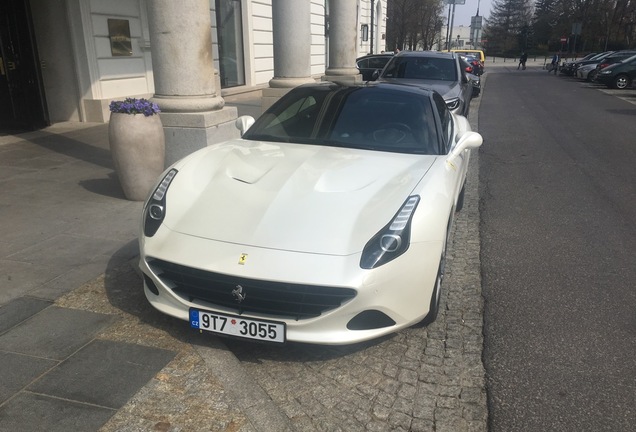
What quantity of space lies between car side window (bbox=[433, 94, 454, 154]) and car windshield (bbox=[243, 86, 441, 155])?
0.09 m

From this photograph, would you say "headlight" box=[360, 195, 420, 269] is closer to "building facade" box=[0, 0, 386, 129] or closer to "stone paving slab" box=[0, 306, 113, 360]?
"stone paving slab" box=[0, 306, 113, 360]

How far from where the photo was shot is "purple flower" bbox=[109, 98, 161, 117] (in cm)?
582

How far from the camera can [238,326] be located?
2.89 metres

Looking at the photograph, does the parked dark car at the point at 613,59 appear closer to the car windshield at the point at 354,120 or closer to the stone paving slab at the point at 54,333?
the car windshield at the point at 354,120

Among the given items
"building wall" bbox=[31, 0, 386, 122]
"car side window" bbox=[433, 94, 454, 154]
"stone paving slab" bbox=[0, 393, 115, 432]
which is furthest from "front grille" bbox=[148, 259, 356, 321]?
"building wall" bbox=[31, 0, 386, 122]

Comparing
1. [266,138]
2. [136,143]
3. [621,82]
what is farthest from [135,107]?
[621,82]

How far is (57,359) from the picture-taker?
9.84 feet

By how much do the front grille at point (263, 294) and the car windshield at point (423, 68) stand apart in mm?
9168

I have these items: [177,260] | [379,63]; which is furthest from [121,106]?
[379,63]

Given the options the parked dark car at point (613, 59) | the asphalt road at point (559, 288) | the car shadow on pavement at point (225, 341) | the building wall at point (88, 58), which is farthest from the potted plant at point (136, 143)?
the parked dark car at point (613, 59)

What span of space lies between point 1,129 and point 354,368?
1005 centimetres

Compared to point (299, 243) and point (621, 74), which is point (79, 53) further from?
point (621, 74)

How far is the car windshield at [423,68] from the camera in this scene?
36.9 feet

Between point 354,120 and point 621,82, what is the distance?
2435 cm
